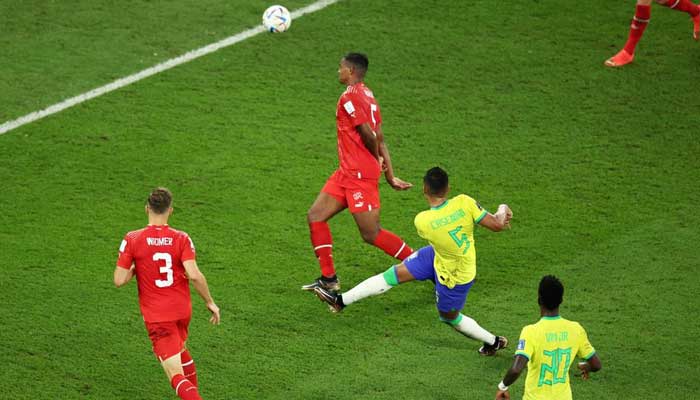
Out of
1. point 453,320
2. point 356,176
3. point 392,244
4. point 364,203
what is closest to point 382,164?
point 356,176

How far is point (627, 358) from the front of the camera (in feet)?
28.6

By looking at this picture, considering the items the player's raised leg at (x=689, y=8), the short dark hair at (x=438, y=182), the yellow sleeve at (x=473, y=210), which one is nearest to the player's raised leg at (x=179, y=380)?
the short dark hair at (x=438, y=182)

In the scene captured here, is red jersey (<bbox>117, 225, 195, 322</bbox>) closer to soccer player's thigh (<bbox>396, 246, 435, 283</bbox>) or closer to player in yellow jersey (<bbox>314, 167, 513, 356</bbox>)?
player in yellow jersey (<bbox>314, 167, 513, 356</bbox>)

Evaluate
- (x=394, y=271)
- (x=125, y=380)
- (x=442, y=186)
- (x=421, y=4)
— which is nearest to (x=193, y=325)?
(x=125, y=380)

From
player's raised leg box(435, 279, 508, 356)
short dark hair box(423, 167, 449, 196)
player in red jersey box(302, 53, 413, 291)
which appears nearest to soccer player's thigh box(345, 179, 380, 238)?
player in red jersey box(302, 53, 413, 291)

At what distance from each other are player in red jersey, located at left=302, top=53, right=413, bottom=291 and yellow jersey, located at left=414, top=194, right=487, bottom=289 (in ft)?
3.81

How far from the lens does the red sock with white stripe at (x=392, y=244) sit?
9672mm

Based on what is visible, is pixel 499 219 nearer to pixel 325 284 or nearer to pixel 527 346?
pixel 527 346

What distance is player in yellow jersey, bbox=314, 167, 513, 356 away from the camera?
834 centimetres

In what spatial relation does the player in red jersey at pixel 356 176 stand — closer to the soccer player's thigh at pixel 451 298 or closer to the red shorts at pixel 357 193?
the red shorts at pixel 357 193

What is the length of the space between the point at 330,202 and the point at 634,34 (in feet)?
17.9

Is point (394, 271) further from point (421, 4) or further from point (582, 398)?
point (421, 4)

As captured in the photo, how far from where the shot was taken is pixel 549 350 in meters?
6.94

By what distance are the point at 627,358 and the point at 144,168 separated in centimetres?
552
